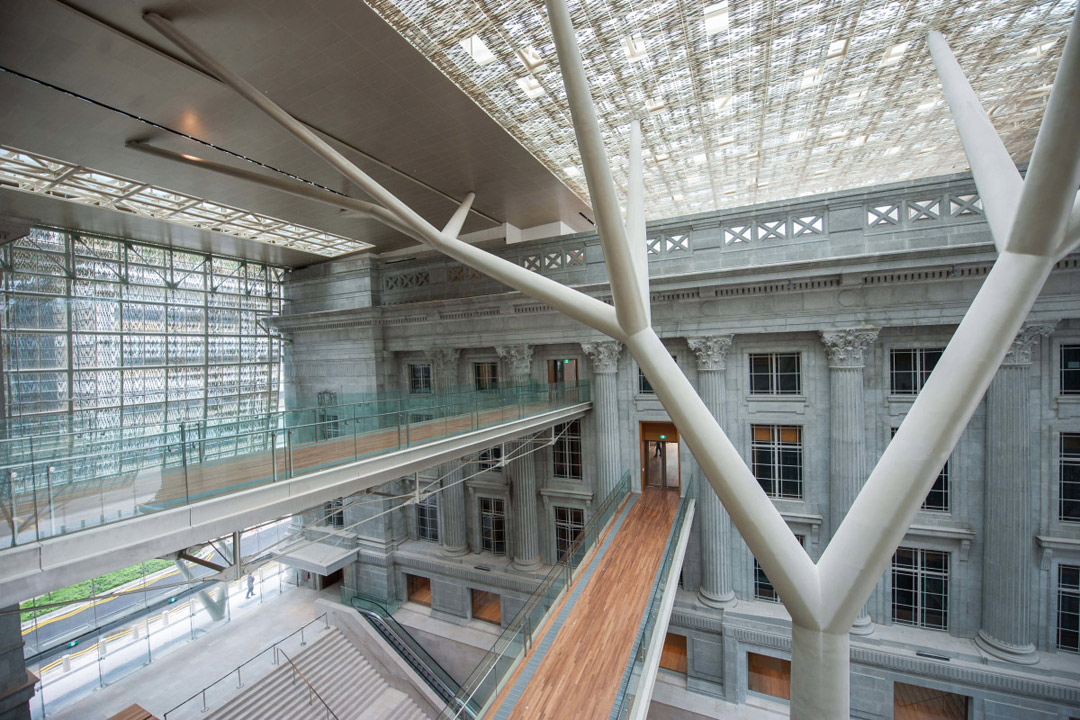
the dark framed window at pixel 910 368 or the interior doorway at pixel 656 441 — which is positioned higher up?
the dark framed window at pixel 910 368

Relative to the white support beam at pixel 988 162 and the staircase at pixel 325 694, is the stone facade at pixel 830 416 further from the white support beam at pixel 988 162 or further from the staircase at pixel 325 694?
the white support beam at pixel 988 162

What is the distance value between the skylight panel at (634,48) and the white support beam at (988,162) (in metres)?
4.86

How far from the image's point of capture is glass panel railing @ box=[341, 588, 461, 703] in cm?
1501

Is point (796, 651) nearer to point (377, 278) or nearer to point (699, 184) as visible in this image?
point (699, 184)

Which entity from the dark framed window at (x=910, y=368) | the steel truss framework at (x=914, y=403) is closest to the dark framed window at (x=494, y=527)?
the dark framed window at (x=910, y=368)

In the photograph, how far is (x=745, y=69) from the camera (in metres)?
9.35

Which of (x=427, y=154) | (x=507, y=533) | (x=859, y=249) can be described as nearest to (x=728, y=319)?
(x=859, y=249)

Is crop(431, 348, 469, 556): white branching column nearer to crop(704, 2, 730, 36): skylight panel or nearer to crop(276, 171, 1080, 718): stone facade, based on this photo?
crop(276, 171, 1080, 718): stone facade

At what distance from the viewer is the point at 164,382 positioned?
17.4m

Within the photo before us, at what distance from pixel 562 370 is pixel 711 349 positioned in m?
5.78

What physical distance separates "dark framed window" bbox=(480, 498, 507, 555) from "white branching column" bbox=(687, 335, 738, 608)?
23.8ft

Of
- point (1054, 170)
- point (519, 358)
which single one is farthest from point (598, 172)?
point (519, 358)

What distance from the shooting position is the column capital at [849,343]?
1172 centimetres

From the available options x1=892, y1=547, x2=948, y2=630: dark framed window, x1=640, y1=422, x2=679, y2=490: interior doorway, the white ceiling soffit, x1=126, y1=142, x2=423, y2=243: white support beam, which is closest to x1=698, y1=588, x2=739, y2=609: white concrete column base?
x1=640, y1=422, x2=679, y2=490: interior doorway
